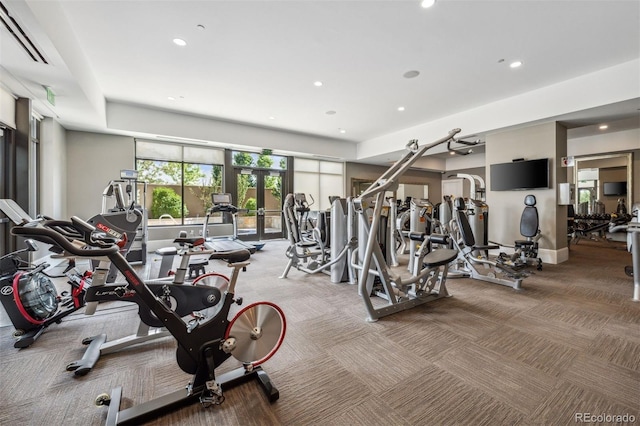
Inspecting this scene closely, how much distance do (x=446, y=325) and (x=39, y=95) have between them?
637 centimetres

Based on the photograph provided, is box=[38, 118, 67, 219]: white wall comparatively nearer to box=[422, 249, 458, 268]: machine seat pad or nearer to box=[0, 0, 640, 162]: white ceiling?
box=[0, 0, 640, 162]: white ceiling

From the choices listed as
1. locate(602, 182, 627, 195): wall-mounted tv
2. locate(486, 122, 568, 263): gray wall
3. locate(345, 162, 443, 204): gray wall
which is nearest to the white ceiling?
locate(486, 122, 568, 263): gray wall

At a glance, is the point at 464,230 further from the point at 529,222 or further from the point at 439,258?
the point at 529,222

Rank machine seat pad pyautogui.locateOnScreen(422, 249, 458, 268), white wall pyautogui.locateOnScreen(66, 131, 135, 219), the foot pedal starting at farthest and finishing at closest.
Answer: white wall pyautogui.locateOnScreen(66, 131, 135, 219)
machine seat pad pyautogui.locateOnScreen(422, 249, 458, 268)
the foot pedal

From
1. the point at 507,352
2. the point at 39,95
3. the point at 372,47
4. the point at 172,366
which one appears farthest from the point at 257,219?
the point at 507,352

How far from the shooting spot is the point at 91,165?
6141mm

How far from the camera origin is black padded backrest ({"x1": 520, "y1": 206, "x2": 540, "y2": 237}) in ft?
17.2

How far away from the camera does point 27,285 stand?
230 centimetres

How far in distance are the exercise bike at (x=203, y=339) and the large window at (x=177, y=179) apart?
19.3ft

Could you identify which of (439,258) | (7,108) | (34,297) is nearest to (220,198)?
(7,108)

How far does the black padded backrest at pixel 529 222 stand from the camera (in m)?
5.24

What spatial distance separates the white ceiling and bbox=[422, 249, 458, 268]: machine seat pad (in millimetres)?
2736

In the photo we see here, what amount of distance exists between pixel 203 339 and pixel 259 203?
713 centimetres

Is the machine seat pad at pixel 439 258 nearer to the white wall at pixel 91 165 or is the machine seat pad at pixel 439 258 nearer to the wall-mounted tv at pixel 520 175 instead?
the wall-mounted tv at pixel 520 175
